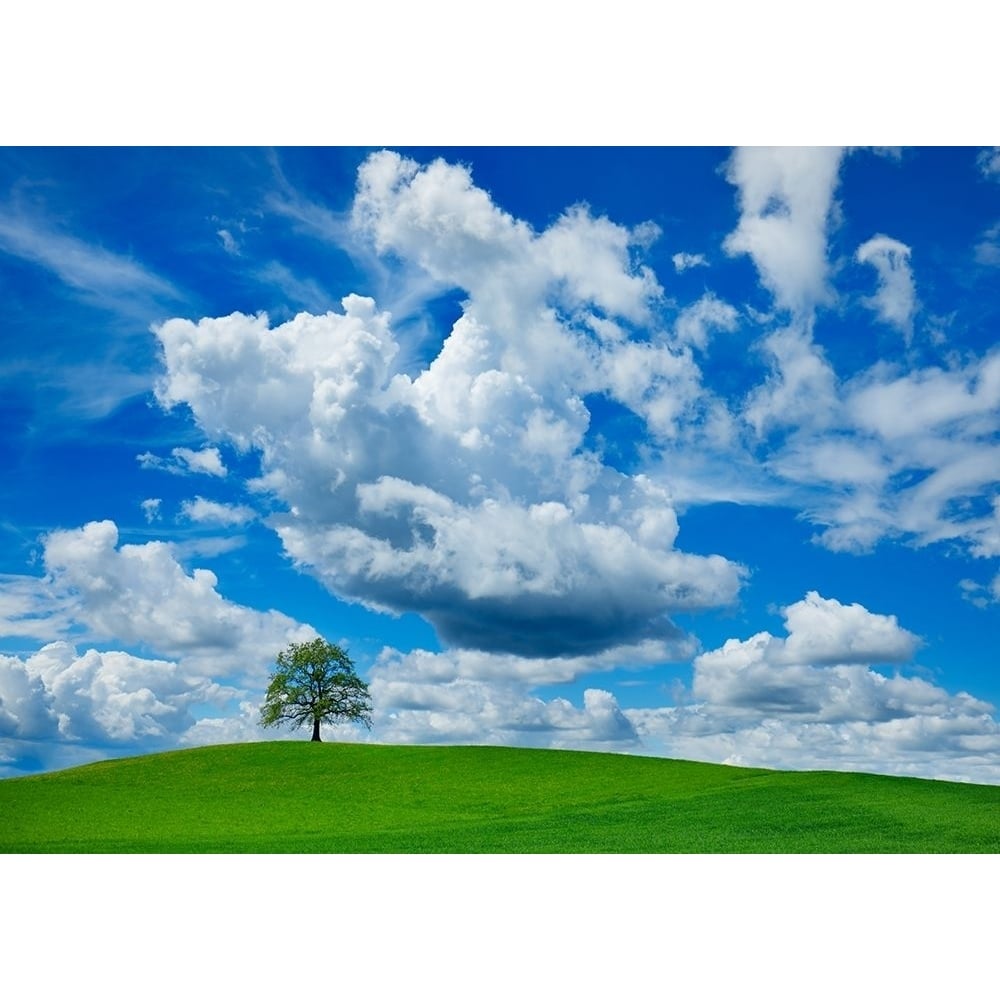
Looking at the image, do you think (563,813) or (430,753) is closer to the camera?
(563,813)

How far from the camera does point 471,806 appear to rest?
62.5 feet

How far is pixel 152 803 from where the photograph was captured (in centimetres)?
1989

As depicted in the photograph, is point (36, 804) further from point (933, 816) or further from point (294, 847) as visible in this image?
point (933, 816)

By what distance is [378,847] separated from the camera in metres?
14.4

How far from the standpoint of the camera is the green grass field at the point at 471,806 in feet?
47.7

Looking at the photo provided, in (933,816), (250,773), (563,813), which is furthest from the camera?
(250,773)

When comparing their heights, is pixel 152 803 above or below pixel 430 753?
below

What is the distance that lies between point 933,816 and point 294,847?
10130mm

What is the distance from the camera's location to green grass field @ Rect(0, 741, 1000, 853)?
1455 centimetres

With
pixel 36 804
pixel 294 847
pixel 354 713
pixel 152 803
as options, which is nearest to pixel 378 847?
pixel 294 847

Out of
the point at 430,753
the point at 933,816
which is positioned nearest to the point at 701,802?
the point at 933,816

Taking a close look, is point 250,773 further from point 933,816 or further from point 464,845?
point 933,816

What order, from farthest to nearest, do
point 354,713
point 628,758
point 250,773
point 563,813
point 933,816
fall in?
1. point 354,713
2. point 628,758
3. point 250,773
4. point 563,813
5. point 933,816

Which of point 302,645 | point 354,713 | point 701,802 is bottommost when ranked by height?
point 701,802
